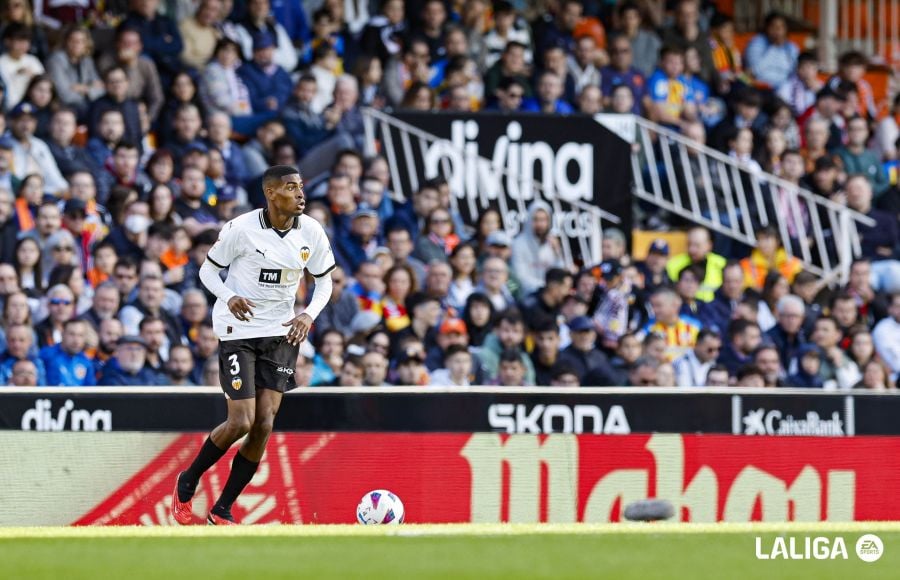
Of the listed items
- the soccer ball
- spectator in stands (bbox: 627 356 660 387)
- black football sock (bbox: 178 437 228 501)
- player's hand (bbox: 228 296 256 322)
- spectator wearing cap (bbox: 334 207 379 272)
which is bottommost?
the soccer ball

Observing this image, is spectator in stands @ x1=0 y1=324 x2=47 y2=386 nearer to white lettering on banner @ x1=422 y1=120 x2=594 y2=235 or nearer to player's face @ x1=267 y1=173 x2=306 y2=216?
player's face @ x1=267 y1=173 x2=306 y2=216

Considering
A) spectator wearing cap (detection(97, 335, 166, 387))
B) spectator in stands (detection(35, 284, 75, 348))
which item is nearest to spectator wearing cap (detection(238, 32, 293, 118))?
spectator in stands (detection(35, 284, 75, 348))

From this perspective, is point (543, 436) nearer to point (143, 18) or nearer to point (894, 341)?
point (894, 341)

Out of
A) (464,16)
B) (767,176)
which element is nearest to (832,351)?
(767,176)

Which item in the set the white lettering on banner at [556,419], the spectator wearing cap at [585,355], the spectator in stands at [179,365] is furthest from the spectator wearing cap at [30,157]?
the white lettering on banner at [556,419]

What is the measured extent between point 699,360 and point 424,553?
5.87 meters

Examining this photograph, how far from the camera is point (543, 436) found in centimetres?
1012

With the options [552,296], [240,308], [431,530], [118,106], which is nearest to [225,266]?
[240,308]

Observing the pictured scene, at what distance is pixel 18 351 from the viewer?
11.5 m

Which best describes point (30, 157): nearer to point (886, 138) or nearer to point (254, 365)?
point (254, 365)

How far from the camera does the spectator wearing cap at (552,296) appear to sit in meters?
13.2

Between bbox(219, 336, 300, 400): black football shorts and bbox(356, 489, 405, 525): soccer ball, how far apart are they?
949 millimetres

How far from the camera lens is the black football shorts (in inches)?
348

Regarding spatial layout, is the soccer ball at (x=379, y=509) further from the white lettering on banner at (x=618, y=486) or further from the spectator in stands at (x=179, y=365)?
the spectator in stands at (x=179, y=365)
